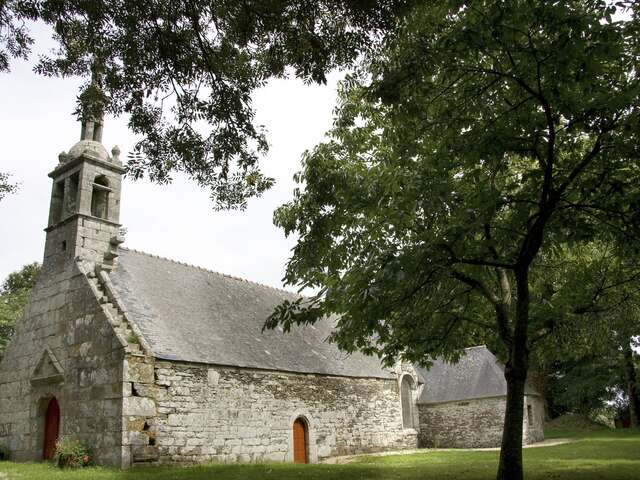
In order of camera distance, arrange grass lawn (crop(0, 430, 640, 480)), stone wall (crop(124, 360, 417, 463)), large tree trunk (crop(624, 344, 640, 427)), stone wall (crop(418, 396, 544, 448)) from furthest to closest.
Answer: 1. large tree trunk (crop(624, 344, 640, 427))
2. stone wall (crop(418, 396, 544, 448))
3. stone wall (crop(124, 360, 417, 463))
4. grass lawn (crop(0, 430, 640, 480))

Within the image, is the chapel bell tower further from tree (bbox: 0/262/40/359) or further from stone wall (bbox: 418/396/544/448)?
stone wall (bbox: 418/396/544/448)

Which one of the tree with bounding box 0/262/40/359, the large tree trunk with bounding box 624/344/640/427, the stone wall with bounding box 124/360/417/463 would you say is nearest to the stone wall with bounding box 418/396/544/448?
the stone wall with bounding box 124/360/417/463

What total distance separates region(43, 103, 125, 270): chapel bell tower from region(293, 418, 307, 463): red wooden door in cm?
795

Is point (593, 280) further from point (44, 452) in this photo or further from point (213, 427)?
point (44, 452)

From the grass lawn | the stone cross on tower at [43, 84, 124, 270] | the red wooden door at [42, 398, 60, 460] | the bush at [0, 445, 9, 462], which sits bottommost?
the grass lawn

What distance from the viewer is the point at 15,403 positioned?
16.8 m

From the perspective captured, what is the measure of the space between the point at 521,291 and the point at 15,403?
15.7 meters

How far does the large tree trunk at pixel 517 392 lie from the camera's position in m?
8.64

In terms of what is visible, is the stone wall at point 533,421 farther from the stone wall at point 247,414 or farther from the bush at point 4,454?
the bush at point 4,454

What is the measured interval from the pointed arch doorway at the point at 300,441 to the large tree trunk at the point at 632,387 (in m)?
17.5

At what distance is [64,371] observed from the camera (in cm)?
1548

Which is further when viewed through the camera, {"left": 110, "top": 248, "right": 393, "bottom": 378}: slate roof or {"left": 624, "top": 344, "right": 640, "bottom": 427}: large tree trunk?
{"left": 624, "top": 344, "right": 640, "bottom": 427}: large tree trunk

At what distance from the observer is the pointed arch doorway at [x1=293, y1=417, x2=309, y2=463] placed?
57.9ft

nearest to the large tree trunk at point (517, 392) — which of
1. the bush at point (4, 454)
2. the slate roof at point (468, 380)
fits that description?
the bush at point (4, 454)
